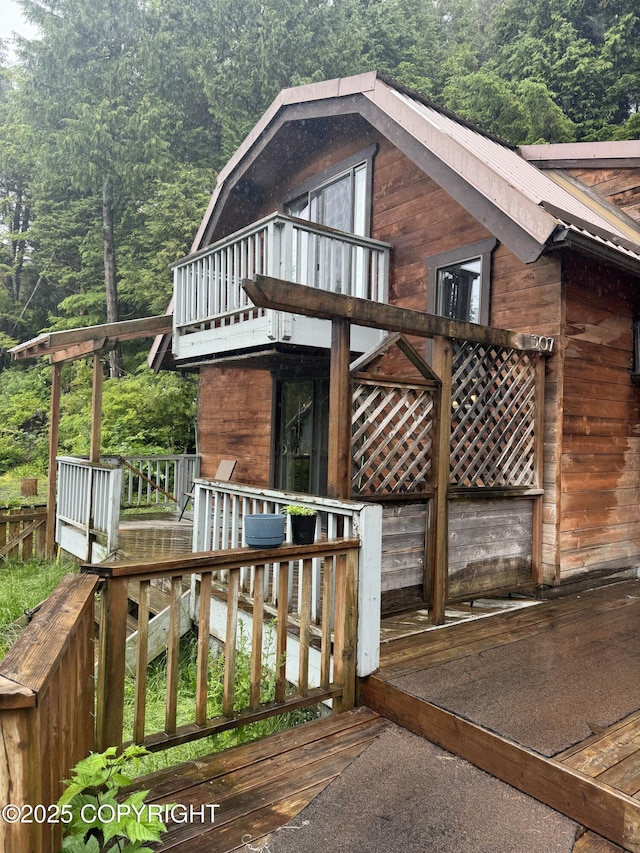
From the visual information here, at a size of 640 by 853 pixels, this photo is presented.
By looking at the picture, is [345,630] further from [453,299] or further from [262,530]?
[453,299]

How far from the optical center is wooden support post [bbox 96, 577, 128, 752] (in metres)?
2.31

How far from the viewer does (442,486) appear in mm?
4035

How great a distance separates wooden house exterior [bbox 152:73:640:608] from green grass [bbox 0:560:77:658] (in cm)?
291

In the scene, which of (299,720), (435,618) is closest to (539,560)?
(435,618)

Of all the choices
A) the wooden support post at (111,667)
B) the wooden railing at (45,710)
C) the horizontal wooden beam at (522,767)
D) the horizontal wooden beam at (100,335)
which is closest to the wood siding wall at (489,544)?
the horizontal wooden beam at (522,767)

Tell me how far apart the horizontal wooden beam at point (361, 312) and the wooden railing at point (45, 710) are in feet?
5.36

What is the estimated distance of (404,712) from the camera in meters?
2.91

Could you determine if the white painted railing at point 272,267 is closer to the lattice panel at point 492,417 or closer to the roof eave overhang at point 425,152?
the roof eave overhang at point 425,152

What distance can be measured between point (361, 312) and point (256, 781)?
7.98 ft

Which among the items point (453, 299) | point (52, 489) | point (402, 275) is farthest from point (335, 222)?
point (52, 489)

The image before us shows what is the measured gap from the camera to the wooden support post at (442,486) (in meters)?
3.96

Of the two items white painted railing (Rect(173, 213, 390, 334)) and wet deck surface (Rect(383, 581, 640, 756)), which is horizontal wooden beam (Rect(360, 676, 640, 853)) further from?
white painted railing (Rect(173, 213, 390, 334))

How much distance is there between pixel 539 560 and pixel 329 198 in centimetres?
543

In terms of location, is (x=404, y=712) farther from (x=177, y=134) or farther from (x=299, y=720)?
(x=177, y=134)
